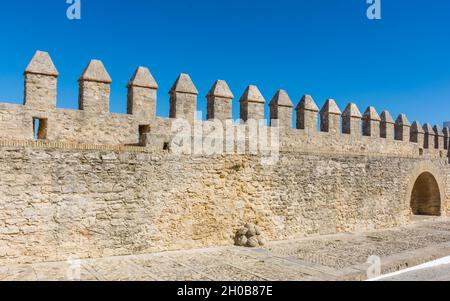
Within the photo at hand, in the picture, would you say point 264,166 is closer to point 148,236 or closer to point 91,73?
point 148,236

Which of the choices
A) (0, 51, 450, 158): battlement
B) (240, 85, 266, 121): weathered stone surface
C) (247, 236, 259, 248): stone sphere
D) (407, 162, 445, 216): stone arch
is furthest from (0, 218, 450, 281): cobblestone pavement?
(407, 162, 445, 216): stone arch

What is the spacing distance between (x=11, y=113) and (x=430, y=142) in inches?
643

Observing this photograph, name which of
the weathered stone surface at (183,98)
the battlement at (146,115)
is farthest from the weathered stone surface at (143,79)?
the weathered stone surface at (183,98)

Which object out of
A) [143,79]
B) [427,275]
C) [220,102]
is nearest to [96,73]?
[143,79]

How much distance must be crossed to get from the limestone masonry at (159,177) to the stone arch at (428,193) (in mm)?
1897

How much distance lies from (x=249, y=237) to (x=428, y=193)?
10.2 metres

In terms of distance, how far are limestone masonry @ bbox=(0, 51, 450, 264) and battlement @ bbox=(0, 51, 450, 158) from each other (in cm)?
3

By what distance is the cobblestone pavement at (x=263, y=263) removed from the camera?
6000 mm

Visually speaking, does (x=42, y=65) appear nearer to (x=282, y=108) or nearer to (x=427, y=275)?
(x=282, y=108)

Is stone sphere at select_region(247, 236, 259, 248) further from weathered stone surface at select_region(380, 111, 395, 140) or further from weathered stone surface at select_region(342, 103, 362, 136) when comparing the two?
weathered stone surface at select_region(380, 111, 395, 140)

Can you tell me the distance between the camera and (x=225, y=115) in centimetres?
1048

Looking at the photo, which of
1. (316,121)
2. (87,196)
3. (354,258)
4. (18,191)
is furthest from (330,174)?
(18,191)

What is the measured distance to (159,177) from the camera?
7.71 metres

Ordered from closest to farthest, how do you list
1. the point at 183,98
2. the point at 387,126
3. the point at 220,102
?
the point at 183,98 < the point at 220,102 < the point at 387,126
